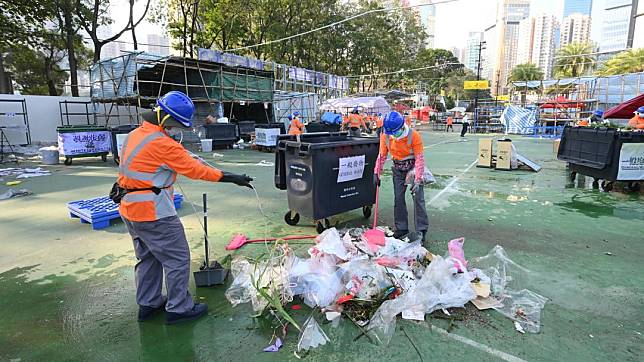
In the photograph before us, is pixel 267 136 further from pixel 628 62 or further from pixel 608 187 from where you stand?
pixel 628 62

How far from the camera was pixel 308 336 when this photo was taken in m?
2.74

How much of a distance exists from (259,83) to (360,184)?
1680cm

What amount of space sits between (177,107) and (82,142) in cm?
1121

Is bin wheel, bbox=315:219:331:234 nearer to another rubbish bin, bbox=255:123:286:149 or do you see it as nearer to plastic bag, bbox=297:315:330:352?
plastic bag, bbox=297:315:330:352

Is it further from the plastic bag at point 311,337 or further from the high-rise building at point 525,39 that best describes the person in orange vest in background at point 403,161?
the high-rise building at point 525,39

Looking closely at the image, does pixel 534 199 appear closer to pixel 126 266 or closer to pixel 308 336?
pixel 308 336

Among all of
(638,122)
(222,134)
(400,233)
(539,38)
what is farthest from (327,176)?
(539,38)

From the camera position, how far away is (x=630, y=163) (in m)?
7.32

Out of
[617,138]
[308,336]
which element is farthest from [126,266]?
[617,138]

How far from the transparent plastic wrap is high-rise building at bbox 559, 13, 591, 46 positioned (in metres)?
81.7

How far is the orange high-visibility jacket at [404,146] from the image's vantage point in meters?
4.67

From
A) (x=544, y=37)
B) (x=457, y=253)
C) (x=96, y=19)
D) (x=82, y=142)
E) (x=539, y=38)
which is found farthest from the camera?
(x=539, y=38)

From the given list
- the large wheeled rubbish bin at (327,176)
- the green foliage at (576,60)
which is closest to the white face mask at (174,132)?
the large wheeled rubbish bin at (327,176)

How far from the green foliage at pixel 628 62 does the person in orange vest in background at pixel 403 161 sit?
33694 mm
